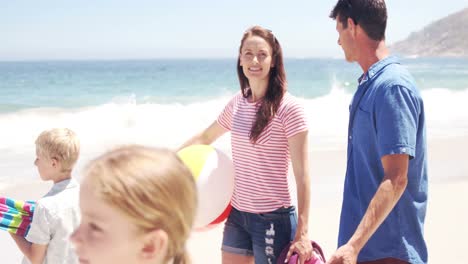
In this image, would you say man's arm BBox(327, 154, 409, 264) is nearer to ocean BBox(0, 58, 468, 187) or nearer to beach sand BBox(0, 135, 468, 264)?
beach sand BBox(0, 135, 468, 264)

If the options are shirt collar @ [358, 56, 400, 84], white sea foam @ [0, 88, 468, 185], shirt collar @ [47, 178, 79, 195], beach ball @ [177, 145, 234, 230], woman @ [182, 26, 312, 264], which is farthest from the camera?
white sea foam @ [0, 88, 468, 185]

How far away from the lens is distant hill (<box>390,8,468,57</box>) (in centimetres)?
10306

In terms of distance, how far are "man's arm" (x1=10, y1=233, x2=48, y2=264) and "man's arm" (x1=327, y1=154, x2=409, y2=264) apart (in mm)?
1281

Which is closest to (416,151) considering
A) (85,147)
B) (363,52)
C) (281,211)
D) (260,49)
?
(363,52)

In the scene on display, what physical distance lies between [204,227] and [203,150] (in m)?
0.39

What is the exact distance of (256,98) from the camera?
334 cm

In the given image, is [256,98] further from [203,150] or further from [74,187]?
[74,187]

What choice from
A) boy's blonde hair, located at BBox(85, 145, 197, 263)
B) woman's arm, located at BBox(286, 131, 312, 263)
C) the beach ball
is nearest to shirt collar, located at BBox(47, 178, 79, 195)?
the beach ball

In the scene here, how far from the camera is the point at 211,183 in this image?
10.7ft

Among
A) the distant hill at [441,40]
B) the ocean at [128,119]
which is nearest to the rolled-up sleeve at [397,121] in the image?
the ocean at [128,119]

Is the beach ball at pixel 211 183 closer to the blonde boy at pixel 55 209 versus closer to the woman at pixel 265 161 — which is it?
the woman at pixel 265 161

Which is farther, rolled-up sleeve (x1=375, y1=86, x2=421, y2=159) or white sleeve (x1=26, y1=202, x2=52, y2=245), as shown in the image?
white sleeve (x1=26, y1=202, x2=52, y2=245)

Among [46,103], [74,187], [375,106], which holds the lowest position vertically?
[46,103]

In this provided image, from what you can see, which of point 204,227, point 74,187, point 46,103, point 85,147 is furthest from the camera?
point 46,103
